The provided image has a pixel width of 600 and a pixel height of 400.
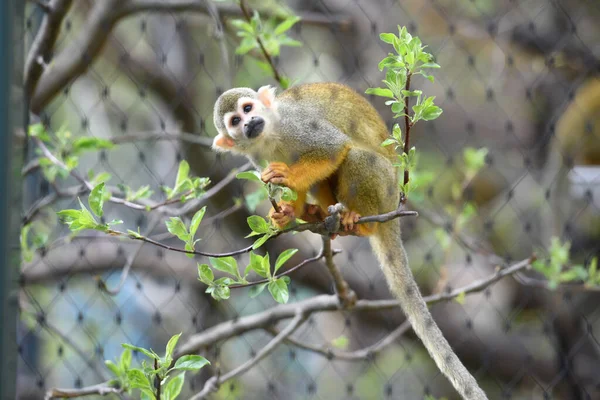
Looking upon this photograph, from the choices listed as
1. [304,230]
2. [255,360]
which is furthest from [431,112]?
[255,360]

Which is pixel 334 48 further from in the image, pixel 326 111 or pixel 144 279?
pixel 326 111

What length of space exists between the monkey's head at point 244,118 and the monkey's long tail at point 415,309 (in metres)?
0.46

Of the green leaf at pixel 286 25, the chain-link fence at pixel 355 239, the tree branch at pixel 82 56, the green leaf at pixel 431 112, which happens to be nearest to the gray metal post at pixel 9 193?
the green leaf at pixel 431 112

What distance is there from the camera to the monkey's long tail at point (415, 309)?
61.0 inches

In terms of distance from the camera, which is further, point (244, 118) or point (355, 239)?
point (355, 239)

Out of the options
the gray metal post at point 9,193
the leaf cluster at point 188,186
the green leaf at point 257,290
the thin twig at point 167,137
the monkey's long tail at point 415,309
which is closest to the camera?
the gray metal post at point 9,193

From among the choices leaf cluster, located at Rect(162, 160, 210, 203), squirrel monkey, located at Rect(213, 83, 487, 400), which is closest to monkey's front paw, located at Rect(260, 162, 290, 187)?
squirrel monkey, located at Rect(213, 83, 487, 400)

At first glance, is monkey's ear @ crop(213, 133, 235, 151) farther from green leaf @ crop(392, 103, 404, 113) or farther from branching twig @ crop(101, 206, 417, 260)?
green leaf @ crop(392, 103, 404, 113)

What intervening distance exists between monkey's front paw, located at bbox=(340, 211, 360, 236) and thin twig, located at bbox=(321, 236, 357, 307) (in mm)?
93

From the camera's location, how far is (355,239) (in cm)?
385

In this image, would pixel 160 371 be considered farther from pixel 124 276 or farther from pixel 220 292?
pixel 124 276

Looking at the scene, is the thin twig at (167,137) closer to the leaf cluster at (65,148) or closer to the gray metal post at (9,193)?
the leaf cluster at (65,148)

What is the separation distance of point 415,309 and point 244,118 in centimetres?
74

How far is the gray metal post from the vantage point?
1.19 meters
